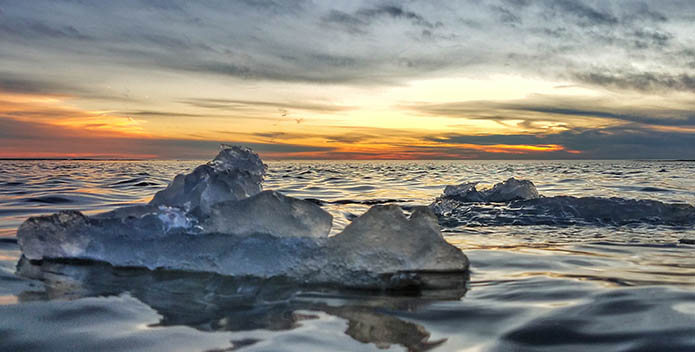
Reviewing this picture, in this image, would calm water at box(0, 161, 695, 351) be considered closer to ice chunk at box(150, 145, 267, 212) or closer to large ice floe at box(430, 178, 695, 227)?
ice chunk at box(150, 145, 267, 212)

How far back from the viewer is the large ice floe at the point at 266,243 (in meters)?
2.96

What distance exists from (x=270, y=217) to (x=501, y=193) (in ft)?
19.1

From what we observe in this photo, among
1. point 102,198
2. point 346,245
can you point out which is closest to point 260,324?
point 346,245

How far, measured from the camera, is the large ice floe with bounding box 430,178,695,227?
19.2ft

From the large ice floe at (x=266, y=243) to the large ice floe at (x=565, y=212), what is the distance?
279 cm

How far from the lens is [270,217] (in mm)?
3398

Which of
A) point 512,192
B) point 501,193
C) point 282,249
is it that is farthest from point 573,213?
point 282,249

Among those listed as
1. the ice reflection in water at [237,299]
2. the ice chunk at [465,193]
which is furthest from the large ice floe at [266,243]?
the ice chunk at [465,193]

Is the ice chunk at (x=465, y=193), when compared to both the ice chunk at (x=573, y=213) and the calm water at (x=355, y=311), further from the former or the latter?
the calm water at (x=355, y=311)

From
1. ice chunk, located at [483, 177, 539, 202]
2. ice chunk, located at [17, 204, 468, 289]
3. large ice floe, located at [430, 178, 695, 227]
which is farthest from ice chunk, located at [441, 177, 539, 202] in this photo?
ice chunk, located at [17, 204, 468, 289]

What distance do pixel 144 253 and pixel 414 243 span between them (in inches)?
70.6

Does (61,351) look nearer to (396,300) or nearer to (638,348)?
(396,300)

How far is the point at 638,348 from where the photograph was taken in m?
1.83

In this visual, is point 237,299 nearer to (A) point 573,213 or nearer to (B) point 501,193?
(A) point 573,213
